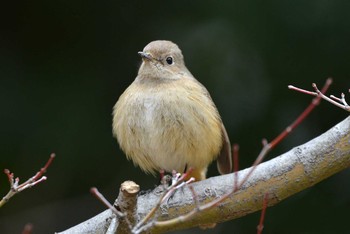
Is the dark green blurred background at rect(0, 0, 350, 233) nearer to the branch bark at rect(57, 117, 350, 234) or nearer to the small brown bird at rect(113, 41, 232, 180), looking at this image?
the small brown bird at rect(113, 41, 232, 180)

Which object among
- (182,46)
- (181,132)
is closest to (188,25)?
(182,46)

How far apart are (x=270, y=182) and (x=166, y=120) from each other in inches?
41.8

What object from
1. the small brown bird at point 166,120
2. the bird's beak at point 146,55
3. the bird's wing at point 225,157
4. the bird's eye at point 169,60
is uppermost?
the bird's beak at point 146,55

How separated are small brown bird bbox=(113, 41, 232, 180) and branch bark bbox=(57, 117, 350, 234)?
1.93 feet

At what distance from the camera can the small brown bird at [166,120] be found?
528 cm

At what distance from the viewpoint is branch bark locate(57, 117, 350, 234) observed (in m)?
4.39

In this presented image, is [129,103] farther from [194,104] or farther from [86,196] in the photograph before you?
[86,196]

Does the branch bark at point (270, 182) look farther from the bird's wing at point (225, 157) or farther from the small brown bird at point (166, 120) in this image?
the bird's wing at point (225, 157)

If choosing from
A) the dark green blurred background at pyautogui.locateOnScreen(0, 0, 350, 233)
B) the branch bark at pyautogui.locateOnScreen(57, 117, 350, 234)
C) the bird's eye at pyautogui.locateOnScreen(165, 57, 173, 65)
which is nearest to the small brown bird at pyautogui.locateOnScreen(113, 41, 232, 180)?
the bird's eye at pyautogui.locateOnScreen(165, 57, 173, 65)

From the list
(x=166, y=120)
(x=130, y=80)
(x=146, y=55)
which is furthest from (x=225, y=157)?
(x=130, y=80)

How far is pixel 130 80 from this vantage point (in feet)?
22.0

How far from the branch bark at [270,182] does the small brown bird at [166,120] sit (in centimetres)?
59

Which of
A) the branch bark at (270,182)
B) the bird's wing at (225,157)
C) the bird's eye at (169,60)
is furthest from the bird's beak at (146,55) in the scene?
the branch bark at (270,182)

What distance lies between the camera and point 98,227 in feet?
15.1
